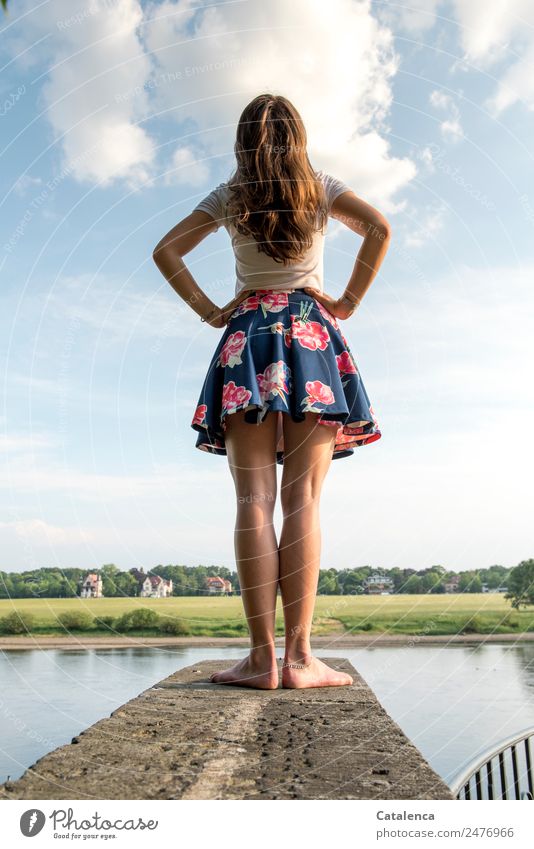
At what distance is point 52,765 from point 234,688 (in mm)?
806

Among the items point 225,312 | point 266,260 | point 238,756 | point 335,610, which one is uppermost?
point 266,260

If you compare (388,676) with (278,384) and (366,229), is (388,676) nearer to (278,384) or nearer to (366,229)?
(278,384)

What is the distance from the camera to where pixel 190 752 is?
1.06 metres

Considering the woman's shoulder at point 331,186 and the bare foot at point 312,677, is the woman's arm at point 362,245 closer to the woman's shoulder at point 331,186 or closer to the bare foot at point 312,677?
the woman's shoulder at point 331,186

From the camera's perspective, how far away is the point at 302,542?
1715 millimetres

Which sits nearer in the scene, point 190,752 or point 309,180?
point 190,752

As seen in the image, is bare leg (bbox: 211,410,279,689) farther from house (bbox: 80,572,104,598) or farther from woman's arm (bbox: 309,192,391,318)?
house (bbox: 80,572,104,598)

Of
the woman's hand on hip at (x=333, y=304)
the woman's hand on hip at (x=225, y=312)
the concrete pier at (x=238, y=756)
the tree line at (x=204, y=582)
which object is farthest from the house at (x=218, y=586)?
the woman's hand on hip at (x=333, y=304)

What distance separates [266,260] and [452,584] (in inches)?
68.0

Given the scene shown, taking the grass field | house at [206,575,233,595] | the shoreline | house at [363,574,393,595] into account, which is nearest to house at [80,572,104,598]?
the grass field

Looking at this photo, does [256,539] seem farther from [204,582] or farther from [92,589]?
[92,589]

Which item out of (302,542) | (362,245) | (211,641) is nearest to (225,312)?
(362,245)

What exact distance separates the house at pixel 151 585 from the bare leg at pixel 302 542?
0.75 m
